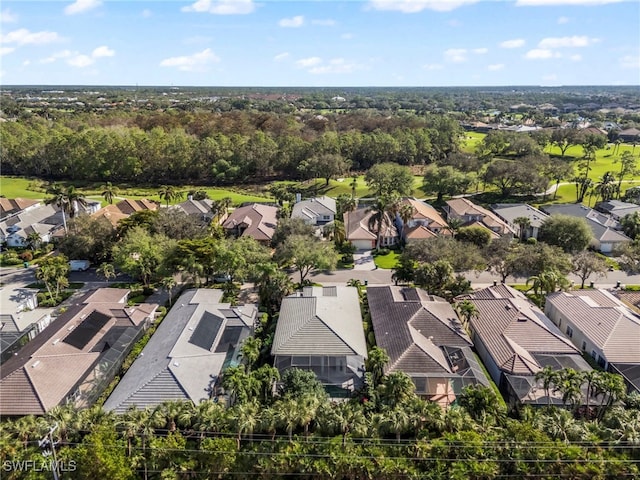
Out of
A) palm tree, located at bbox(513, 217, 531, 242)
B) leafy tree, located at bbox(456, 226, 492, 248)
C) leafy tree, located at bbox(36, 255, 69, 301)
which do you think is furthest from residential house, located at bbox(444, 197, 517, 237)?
leafy tree, located at bbox(36, 255, 69, 301)

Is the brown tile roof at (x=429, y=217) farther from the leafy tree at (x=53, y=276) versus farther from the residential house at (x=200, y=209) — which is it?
the leafy tree at (x=53, y=276)

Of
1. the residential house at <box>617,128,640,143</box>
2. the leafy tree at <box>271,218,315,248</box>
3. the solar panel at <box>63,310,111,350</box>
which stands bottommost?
the solar panel at <box>63,310,111,350</box>

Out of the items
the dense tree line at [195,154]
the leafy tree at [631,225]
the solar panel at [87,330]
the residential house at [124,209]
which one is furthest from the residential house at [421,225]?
the solar panel at [87,330]

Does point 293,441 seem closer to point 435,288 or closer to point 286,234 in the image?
point 435,288

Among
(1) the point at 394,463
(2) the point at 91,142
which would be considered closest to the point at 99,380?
(1) the point at 394,463

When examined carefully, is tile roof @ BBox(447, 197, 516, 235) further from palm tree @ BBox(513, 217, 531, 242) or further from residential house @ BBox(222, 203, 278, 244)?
residential house @ BBox(222, 203, 278, 244)
